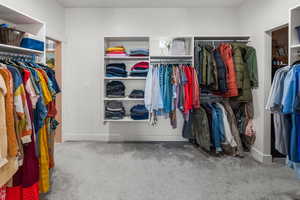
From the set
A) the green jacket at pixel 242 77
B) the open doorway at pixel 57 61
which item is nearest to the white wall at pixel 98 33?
the open doorway at pixel 57 61

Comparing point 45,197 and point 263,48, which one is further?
point 263,48

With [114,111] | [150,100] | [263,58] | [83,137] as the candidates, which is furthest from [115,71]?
[263,58]

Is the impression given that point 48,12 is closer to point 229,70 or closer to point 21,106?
point 21,106

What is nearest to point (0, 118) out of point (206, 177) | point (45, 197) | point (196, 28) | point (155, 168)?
point (45, 197)

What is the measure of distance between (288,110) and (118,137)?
2878 mm

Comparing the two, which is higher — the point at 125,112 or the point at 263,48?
the point at 263,48

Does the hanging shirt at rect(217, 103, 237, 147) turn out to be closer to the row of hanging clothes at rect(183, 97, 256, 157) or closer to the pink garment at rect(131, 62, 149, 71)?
the row of hanging clothes at rect(183, 97, 256, 157)

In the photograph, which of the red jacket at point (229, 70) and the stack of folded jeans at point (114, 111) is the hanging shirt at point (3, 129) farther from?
the red jacket at point (229, 70)

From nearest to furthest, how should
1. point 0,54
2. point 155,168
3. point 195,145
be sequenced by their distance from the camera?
1. point 0,54
2. point 155,168
3. point 195,145

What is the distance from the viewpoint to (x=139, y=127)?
13.0ft

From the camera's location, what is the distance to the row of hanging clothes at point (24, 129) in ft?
4.92

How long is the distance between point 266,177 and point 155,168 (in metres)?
1.34

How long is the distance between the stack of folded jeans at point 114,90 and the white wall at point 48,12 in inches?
47.7

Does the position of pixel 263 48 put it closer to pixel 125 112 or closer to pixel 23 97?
pixel 125 112
